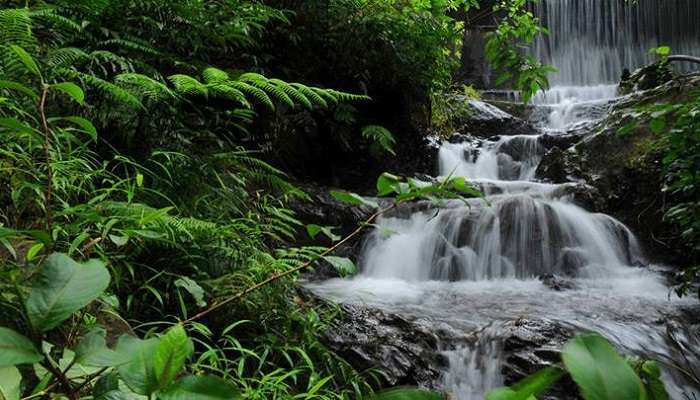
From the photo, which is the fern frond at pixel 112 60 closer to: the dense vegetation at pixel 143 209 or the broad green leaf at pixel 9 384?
the dense vegetation at pixel 143 209

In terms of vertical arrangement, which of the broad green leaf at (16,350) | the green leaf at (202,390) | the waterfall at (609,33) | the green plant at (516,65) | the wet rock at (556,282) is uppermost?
the waterfall at (609,33)

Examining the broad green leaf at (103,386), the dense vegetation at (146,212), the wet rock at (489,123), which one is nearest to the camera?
the broad green leaf at (103,386)

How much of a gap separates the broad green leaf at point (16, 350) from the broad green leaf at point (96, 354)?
0.07 metres

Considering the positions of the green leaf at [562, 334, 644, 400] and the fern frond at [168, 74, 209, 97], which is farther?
the fern frond at [168, 74, 209, 97]

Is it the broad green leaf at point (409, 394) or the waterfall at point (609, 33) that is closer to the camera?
the broad green leaf at point (409, 394)

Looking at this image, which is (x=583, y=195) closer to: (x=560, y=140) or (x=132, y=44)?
(x=560, y=140)

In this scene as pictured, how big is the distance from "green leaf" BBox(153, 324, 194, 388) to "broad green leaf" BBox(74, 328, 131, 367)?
0.06 m

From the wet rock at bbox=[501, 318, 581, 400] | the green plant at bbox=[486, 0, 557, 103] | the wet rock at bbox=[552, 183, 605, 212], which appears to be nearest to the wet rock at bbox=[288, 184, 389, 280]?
the wet rock at bbox=[501, 318, 581, 400]

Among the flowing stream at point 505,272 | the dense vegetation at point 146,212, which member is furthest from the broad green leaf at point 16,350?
the flowing stream at point 505,272

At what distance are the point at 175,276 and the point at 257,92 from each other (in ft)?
3.50

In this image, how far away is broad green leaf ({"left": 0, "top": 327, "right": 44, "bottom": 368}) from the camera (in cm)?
44

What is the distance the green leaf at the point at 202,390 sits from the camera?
0.43 meters

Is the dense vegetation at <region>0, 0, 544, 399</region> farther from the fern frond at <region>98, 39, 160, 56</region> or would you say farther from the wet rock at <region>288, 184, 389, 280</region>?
the wet rock at <region>288, 184, 389, 280</region>

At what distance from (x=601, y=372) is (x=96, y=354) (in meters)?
0.50
